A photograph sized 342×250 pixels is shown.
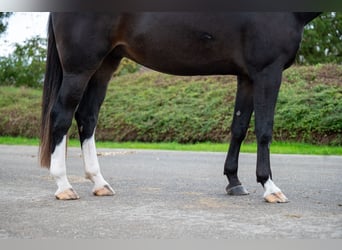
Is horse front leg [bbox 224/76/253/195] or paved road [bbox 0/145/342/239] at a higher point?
horse front leg [bbox 224/76/253/195]

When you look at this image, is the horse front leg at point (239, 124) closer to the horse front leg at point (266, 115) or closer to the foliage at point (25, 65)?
the horse front leg at point (266, 115)

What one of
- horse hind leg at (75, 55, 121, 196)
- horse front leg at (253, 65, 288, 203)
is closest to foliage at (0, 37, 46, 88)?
horse hind leg at (75, 55, 121, 196)

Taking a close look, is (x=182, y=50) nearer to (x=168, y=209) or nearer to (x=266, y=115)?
(x=266, y=115)

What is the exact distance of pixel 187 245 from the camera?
249cm

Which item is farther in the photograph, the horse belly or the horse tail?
the horse tail

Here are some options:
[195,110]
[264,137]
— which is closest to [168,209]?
[264,137]

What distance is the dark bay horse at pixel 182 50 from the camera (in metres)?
4.20

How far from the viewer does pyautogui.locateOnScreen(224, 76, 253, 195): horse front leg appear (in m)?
4.70

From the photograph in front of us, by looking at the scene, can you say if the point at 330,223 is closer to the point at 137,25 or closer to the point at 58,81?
the point at 137,25

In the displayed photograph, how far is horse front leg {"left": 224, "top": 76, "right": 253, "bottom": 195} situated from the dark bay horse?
13 cm

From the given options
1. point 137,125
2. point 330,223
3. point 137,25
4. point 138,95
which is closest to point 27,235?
point 330,223

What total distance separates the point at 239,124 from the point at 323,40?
19857 mm

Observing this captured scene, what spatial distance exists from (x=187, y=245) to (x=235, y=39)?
2233 millimetres

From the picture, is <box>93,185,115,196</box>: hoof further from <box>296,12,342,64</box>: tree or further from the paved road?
<box>296,12,342,64</box>: tree
